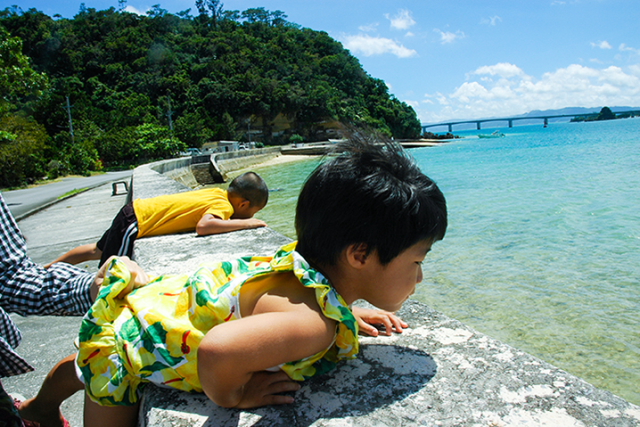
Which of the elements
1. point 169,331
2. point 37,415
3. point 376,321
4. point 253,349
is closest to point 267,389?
point 253,349

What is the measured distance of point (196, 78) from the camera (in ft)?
259

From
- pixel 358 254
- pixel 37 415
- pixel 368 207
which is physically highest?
pixel 368 207

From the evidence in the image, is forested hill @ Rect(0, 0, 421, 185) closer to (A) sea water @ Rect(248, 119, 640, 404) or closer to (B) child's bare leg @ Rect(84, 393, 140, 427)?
(A) sea water @ Rect(248, 119, 640, 404)

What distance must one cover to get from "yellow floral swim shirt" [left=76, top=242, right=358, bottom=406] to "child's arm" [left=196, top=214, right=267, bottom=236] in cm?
183

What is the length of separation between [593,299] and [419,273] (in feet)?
16.0

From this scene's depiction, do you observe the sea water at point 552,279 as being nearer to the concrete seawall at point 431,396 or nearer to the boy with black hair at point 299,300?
the boy with black hair at point 299,300

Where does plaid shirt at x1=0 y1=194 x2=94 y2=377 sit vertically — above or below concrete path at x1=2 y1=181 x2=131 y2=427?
above

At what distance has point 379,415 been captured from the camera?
3.68 ft

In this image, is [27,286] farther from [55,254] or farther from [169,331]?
[55,254]

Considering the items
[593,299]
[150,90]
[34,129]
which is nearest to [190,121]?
[150,90]

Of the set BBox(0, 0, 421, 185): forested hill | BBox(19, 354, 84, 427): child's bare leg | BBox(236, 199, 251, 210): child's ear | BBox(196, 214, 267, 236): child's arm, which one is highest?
BBox(0, 0, 421, 185): forested hill

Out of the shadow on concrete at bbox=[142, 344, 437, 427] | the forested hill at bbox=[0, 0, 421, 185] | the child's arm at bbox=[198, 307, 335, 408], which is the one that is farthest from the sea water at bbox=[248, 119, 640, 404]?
the forested hill at bbox=[0, 0, 421, 185]

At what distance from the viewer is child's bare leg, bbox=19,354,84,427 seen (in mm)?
1673

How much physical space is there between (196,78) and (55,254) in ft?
262
